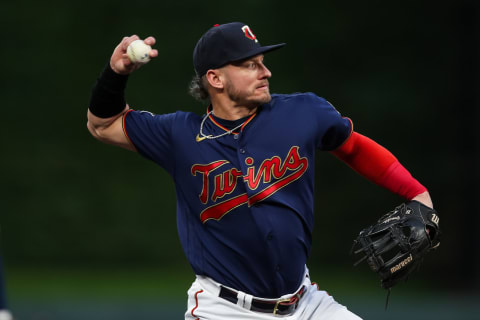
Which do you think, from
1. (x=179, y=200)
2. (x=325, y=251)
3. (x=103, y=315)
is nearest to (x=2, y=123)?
(x=103, y=315)

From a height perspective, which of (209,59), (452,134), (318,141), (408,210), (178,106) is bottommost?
(452,134)

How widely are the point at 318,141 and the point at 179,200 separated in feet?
2.32

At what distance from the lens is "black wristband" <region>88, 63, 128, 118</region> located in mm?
3557

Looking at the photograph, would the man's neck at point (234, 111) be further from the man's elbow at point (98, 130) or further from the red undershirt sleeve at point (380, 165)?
the man's elbow at point (98, 130)

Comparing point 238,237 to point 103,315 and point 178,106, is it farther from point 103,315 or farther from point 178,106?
point 178,106

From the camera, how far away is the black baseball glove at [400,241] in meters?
3.48

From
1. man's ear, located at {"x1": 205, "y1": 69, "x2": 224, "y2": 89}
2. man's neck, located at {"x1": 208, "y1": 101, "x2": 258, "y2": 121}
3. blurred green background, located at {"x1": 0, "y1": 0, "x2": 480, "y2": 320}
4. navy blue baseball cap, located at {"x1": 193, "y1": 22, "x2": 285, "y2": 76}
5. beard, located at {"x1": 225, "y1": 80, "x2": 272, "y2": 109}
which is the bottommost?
blurred green background, located at {"x1": 0, "y1": 0, "x2": 480, "y2": 320}

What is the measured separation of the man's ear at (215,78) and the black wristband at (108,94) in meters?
0.39

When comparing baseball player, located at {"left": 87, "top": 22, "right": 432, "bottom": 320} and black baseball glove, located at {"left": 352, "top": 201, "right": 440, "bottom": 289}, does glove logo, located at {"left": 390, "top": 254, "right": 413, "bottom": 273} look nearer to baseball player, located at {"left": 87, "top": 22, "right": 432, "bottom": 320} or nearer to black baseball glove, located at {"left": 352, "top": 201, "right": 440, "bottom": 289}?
black baseball glove, located at {"left": 352, "top": 201, "right": 440, "bottom": 289}

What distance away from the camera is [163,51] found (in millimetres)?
8531

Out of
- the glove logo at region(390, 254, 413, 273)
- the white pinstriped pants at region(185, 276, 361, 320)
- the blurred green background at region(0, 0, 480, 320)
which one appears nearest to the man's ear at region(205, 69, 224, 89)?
the white pinstriped pants at region(185, 276, 361, 320)

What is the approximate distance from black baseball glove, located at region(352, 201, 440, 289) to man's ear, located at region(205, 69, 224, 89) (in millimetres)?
960

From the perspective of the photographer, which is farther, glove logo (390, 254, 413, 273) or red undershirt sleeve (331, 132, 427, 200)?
red undershirt sleeve (331, 132, 427, 200)

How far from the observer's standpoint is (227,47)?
3553 mm
